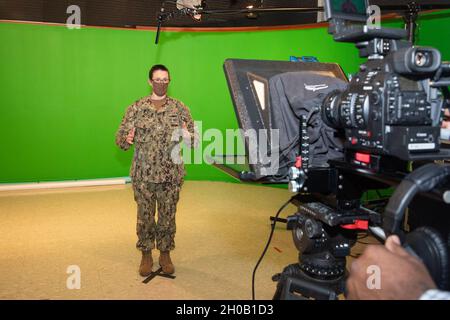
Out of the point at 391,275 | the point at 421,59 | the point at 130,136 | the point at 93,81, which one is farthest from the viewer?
the point at 93,81

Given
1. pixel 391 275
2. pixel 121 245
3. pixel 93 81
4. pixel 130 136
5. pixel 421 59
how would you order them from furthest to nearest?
pixel 93 81
pixel 121 245
pixel 130 136
pixel 421 59
pixel 391 275

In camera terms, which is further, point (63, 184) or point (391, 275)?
point (63, 184)

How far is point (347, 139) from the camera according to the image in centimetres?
130

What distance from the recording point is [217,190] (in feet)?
18.1

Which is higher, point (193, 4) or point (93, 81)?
point (193, 4)

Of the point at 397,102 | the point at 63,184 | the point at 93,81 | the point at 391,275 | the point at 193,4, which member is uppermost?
the point at 193,4

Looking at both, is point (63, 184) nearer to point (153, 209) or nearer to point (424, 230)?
point (153, 209)

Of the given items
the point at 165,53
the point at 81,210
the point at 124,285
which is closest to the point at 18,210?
the point at 81,210

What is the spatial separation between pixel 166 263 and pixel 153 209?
402 mm

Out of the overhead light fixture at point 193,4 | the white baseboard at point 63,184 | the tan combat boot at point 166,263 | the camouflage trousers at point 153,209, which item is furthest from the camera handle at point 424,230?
the white baseboard at point 63,184

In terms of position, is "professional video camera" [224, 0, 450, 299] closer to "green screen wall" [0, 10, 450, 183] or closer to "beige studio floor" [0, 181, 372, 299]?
"beige studio floor" [0, 181, 372, 299]

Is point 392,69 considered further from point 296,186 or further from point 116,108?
point 116,108

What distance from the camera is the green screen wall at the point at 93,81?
520 centimetres

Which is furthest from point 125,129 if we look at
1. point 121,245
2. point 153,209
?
point 121,245
